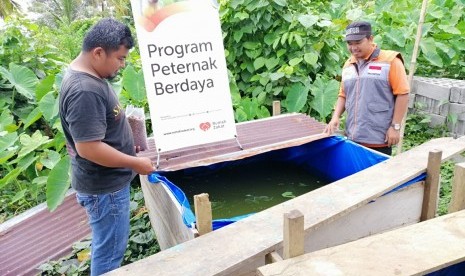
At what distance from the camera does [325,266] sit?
1.44m

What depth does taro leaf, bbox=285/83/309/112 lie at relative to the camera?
4.74 meters

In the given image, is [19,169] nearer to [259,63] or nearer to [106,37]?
[106,37]

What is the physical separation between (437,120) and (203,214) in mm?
4249

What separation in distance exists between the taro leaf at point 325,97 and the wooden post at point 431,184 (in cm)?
241

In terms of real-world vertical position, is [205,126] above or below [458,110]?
above

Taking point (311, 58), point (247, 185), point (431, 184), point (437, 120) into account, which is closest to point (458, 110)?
point (437, 120)

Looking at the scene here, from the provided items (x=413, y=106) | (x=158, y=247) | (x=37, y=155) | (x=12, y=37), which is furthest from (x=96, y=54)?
(x=413, y=106)

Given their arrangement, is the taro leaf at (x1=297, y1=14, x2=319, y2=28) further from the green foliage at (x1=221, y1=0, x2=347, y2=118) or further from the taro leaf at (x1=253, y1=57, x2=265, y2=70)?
the taro leaf at (x1=253, y1=57, x2=265, y2=70)

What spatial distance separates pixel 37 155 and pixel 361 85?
10.8 ft

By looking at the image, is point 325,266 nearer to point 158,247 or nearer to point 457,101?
point 158,247

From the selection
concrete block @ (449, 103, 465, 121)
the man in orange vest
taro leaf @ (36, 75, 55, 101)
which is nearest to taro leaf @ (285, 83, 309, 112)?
the man in orange vest

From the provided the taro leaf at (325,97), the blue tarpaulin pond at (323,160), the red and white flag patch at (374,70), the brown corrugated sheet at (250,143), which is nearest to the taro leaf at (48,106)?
the brown corrugated sheet at (250,143)

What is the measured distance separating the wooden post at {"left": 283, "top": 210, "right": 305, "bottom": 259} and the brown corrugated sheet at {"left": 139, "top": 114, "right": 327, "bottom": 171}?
117 cm

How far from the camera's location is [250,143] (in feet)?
9.68
